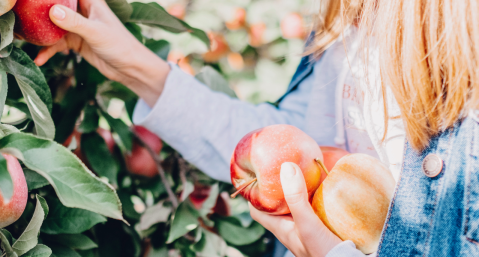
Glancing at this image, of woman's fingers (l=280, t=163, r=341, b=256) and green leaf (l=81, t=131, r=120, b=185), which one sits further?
green leaf (l=81, t=131, r=120, b=185)

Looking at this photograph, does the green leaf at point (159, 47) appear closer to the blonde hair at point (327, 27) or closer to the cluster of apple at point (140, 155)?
the cluster of apple at point (140, 155)

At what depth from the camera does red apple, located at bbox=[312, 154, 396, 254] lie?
23.2 inches

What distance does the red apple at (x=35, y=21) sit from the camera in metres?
0.54

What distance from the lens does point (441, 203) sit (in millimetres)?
487

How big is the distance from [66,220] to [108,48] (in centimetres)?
36

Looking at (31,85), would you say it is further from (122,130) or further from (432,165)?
(432,165)

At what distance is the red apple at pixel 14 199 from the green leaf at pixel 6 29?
0.51 feet

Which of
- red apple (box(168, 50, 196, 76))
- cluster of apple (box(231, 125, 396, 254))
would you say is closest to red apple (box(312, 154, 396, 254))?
cluster of apple (box(231, 125, 396, 254))

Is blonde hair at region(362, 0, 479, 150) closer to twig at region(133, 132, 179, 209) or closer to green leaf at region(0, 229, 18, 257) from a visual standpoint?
green leaf at region(0, 229, 18, 257)

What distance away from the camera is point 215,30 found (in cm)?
138

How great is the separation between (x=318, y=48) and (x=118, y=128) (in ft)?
1.93

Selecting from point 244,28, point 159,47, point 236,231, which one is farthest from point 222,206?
point 244,28

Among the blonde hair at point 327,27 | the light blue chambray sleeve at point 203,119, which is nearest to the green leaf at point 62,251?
the light blue chambray sleeve at point 203,119

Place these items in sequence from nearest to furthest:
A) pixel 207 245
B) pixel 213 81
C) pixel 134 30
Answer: pixel 134 30, pixel 207 245, pixel 213 81
